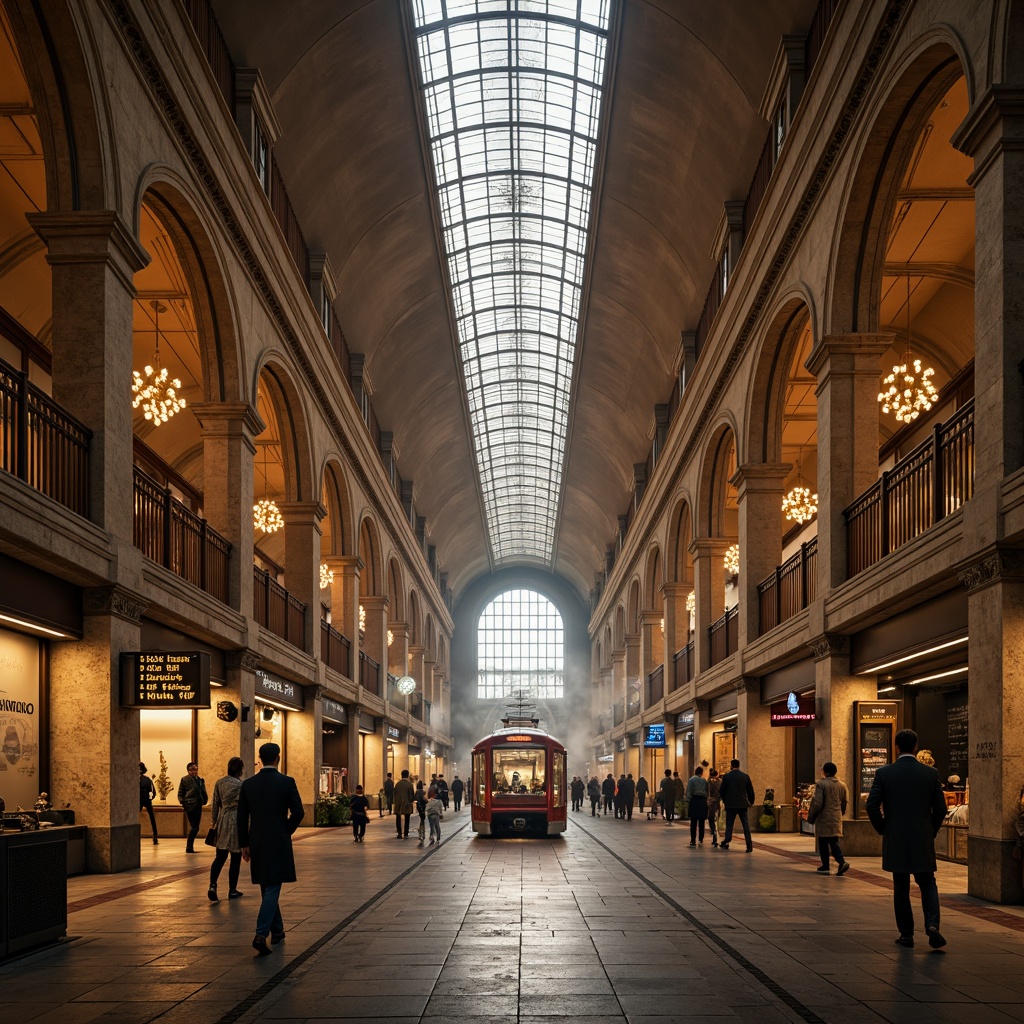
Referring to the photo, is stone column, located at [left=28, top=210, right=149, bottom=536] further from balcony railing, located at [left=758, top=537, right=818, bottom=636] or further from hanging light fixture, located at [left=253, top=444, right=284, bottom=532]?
hanging light fixture, located at [left=253, top=444, right=284, bottom=532]

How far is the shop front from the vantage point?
2991 cm

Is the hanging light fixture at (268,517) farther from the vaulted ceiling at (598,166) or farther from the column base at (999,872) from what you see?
the column base at (999,872)

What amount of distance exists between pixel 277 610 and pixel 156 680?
10.2m

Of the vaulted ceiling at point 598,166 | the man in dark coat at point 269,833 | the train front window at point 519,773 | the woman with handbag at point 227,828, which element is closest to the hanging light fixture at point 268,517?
the vaulted ceiling at point 598,166

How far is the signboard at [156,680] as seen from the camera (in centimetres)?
1405

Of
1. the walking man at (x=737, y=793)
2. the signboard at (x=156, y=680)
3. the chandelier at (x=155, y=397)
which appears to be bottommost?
the walking man at (x=737, y=793)

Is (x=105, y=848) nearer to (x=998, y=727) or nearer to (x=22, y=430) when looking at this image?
(x=22, y=430)

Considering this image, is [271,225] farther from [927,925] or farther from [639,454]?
[639,454]

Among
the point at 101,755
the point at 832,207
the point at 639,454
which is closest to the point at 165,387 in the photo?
the point at 101,755

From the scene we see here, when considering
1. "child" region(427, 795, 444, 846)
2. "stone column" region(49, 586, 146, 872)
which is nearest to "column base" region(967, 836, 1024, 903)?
"stone column" region(49, 586, 146, 872)

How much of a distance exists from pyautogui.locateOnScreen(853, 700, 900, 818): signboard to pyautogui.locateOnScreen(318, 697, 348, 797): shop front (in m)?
14.9

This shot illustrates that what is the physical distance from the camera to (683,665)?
33.5 m

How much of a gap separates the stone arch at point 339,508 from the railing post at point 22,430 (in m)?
18.1

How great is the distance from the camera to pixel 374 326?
31.7 m
